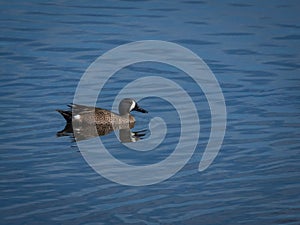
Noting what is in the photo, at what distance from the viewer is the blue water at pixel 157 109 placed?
30.6 ft

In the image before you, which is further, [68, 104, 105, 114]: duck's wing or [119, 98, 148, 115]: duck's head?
[119, 98, 148, 115]: duck's head

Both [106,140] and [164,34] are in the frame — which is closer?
[106,140]

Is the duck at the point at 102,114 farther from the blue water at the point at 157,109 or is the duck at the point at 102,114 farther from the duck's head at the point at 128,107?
the blue water at the point at 157,109

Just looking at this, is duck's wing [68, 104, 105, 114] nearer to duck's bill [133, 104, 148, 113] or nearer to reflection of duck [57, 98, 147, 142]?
reflection of duck [57, 98, 147, 142]

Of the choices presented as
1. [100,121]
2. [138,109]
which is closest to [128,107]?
[138,109]

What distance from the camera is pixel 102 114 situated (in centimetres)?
1344

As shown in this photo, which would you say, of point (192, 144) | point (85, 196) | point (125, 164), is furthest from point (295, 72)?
point (85, 196)

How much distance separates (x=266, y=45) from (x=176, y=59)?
7.91 ft

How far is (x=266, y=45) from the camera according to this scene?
60.8 feet

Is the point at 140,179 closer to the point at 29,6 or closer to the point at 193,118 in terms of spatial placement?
the point at 193,118

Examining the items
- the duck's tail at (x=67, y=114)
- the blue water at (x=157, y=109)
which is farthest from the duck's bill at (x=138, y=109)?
the duck's tail at (x=67, y=114)

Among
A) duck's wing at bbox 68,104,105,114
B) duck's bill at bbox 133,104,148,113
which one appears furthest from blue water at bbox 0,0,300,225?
duck's wing at bbox 68,104,105,114

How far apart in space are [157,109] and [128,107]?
0.47 m

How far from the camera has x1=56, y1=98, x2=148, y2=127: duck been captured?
1305cm
